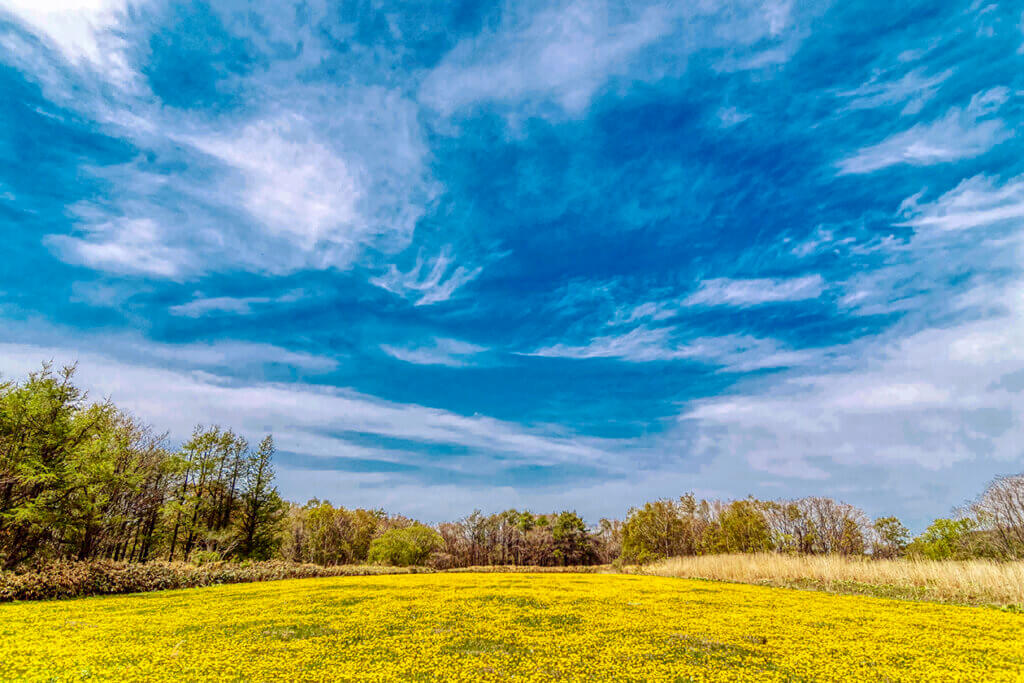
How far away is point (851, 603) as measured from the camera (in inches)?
431

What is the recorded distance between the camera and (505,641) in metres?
6.57

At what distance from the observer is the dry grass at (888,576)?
12031 millimetres

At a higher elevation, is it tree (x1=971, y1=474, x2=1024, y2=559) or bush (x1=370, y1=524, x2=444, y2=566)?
tree (x1=971, y1=474, x2=1024, y2=559)

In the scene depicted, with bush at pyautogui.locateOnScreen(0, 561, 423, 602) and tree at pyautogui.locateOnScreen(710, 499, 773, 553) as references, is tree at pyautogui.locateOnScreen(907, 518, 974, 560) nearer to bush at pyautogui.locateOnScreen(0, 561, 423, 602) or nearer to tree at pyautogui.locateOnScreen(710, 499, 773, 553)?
tree at pyautogui.locateOnScreen(710, 499, 773, 553)

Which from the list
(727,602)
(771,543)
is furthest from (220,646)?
(771,543)

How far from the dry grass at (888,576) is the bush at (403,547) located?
68.6 ft

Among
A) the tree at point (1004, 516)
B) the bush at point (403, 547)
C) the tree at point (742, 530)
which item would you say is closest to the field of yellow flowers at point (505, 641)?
the tree at point (1004, 516)

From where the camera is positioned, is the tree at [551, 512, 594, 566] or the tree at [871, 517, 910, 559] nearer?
the tree at [871, 517, 910, 559]

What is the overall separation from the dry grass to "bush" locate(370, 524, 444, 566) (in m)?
20.9

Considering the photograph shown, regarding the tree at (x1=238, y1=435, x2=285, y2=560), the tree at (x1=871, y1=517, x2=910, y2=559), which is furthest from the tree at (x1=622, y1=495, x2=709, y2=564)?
the tree at (x1=238, y1=435, x2=285, y2=560)

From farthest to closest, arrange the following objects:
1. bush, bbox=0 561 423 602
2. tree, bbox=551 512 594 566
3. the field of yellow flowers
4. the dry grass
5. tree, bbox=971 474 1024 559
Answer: tree, bbox=551 512 594 566 → tree, bbox=971 474 1024 559 → the dry grass → bush, bbox=0 561 423 602 → the field of yellow flowers

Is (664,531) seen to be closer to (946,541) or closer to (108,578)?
(946,541)

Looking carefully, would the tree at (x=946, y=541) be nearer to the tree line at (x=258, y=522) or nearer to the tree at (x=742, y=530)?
the tree line at (x=258, y=522)

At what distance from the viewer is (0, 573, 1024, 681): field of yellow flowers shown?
5.18 metres
